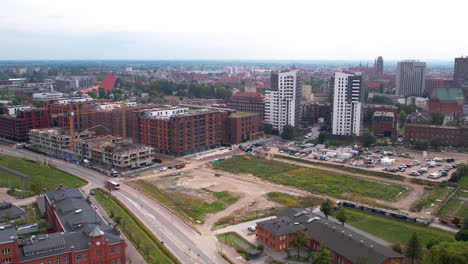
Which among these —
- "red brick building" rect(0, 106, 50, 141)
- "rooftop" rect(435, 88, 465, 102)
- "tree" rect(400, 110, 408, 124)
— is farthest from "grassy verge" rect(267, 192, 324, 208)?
"rooftop" rect(435, 88, 465, 102)

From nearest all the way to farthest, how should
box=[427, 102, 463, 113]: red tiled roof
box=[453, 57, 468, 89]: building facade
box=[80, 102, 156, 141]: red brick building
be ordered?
1. box=[80, 102, 156, 141]: red brick building
2. box=[427, 102, 463, 113]: red tiled roof
3. box=[453, 57, 468, 89]: building facade

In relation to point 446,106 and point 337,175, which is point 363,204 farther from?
point 446,106

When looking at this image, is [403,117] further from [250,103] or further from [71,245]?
[71,245]

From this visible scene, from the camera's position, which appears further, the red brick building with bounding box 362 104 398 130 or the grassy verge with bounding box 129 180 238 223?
the red brick building with bounding box 362 104 398 130

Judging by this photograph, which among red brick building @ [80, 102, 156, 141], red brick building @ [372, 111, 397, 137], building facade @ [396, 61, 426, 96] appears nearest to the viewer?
red brick building @ [80, 102, 156, 141]

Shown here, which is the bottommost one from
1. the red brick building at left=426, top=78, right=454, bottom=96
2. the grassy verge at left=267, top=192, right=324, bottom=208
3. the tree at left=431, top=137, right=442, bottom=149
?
the grassy verge at left=267, top=192, right=324, bottom=208

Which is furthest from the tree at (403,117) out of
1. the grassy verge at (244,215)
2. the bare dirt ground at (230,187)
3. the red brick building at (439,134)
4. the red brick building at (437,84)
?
the grassy verge at (244,215)

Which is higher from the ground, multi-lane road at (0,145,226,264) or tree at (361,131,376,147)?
tree at (361,131,376,147)

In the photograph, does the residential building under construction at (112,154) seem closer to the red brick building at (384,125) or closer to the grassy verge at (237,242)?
the grassy verge at (237,242)

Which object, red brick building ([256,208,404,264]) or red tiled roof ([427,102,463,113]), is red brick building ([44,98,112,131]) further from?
red tiled roof ([427,102,463,113])
